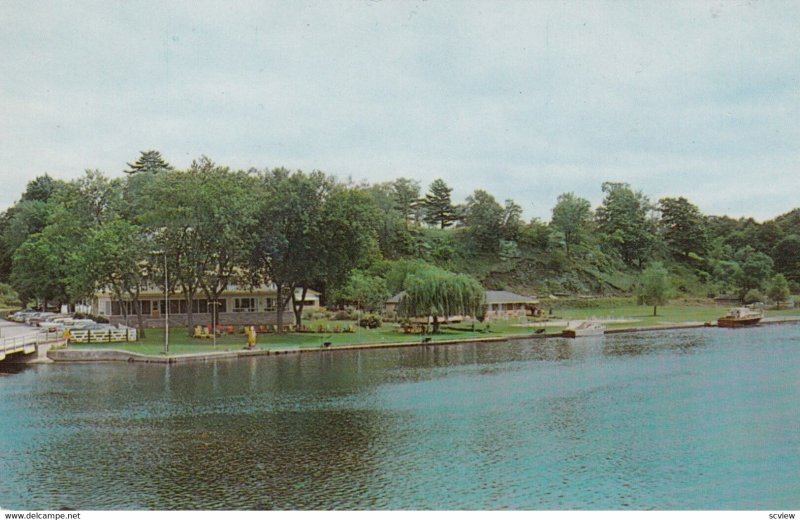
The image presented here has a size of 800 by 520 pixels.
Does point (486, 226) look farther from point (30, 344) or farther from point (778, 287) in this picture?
point (30, 344)

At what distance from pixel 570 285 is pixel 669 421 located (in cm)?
4798

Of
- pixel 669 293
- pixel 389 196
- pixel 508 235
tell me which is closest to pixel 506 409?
pixel 669 293

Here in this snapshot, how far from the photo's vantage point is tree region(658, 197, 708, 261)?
66.7 meters

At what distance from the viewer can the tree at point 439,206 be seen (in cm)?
8894

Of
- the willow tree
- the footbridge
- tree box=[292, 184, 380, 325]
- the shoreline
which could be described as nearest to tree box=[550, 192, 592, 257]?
the willow tree

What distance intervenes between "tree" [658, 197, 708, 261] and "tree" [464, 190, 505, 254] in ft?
56.5

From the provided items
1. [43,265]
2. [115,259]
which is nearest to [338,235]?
[115,259]

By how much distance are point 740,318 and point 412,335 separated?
99.8ft

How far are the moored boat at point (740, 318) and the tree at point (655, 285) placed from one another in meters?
5.15

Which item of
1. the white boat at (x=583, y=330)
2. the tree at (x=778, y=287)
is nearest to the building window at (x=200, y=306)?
the white boat at (x=583, y=330)

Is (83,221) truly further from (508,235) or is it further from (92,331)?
(508,235)

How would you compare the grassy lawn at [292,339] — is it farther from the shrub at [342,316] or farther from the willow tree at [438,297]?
the shrub at [342,316]

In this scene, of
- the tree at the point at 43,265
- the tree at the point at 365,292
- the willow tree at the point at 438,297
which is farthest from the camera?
the tree at the point at 365,292

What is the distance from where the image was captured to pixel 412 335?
168 feet
